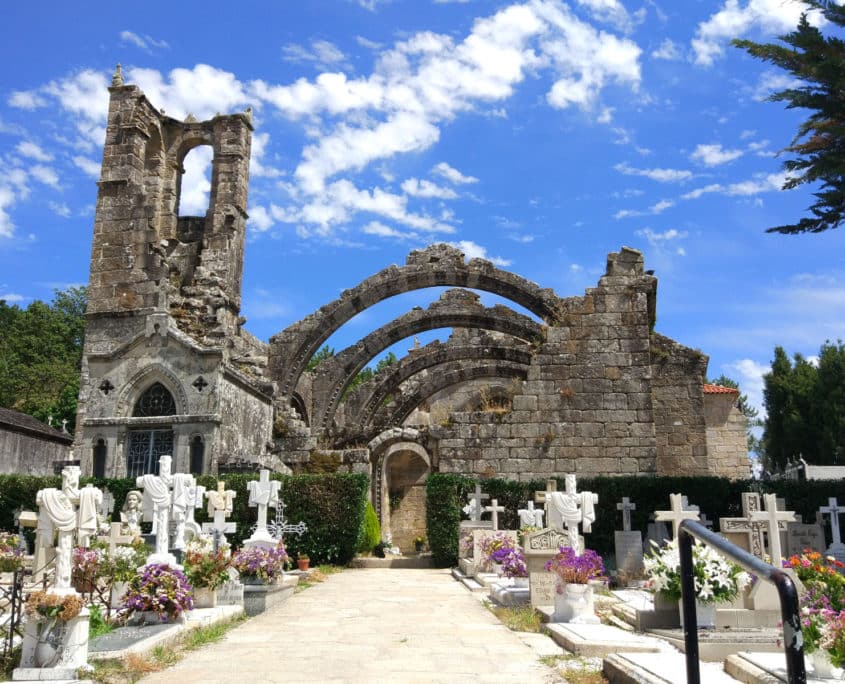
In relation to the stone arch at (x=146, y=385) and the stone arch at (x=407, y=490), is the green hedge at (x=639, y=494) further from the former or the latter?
the stone arch at (x=407, y=490)

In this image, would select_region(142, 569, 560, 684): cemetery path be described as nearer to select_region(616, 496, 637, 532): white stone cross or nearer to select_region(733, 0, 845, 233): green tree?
select_region(616, 496, 637, 532): white stone cross

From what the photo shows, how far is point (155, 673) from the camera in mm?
5336

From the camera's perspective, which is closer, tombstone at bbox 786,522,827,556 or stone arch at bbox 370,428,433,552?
tombstone at bbox 786,522,827,556

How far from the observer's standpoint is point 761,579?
2.98 meters

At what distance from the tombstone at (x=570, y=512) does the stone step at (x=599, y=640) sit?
153cm

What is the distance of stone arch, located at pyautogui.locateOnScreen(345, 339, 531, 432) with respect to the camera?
2308 cm

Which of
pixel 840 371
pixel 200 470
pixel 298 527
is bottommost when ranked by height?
pixel 298 527

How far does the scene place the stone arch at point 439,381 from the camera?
23.9 meters

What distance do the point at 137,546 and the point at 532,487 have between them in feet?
25.0

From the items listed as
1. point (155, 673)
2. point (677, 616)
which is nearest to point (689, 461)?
point (677, 616)

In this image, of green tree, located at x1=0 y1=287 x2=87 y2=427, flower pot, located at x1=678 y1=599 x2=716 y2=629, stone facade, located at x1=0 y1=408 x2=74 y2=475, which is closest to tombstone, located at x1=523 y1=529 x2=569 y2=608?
flower pot, located at x1=678 y1=599 x2=716 y2=629

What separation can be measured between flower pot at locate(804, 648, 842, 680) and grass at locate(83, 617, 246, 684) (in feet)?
14.2

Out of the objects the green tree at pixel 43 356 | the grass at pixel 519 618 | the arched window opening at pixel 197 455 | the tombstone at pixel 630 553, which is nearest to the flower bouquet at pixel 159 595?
the grass at pixel 519 618

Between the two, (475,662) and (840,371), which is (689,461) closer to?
(475,662)
